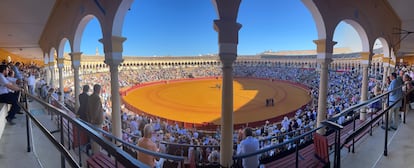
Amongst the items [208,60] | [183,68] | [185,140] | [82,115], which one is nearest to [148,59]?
[183,68]

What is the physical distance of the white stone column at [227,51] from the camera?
157 inches

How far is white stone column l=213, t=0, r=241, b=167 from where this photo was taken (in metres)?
3.98

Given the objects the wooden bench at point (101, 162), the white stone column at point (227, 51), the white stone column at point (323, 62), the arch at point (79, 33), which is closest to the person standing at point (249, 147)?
the white stone column at point (227, 51)

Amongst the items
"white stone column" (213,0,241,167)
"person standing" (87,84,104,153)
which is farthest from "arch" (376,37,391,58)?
"person standing" (87,84,104,153)

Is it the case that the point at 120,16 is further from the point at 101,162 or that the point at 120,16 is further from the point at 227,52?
the point at 101,162

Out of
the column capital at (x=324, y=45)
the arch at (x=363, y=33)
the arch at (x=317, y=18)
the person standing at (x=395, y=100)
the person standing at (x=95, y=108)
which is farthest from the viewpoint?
the arch at (x=363, y=33)

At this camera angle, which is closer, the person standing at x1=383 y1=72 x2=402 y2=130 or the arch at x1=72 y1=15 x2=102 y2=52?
the person standing at x1=383 y1=72 x2=402 y2=130

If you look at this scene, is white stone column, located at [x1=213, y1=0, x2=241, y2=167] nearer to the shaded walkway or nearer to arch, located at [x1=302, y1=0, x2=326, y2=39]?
the shaded walkway

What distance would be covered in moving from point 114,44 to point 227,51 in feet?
10.9

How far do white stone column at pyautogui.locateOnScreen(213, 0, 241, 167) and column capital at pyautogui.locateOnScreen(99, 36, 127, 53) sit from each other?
2981 millimetres

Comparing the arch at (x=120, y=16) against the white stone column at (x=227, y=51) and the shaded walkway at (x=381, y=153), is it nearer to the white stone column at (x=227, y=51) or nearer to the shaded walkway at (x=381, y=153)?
the white stone column at (x=227, y=51)

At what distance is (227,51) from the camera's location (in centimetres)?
401

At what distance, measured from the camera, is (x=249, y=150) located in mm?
4008

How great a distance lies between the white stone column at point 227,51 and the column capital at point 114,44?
2.98 meters
